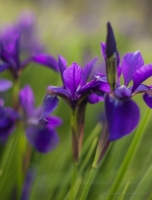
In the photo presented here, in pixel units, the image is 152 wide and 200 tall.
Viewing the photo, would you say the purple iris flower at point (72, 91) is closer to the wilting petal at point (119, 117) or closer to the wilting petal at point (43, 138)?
the wilting petal at point (119, 117)

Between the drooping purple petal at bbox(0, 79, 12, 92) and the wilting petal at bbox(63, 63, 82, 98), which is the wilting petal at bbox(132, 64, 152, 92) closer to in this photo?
the wilting petal at bbox(63, 63, 82, 98)

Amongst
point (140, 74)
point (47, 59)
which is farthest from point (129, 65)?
point (47, 59)

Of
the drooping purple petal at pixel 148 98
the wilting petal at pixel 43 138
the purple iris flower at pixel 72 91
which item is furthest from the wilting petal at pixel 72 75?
the wilting petal at pixel 43 138

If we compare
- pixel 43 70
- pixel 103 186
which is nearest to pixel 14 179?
pixel 103 186

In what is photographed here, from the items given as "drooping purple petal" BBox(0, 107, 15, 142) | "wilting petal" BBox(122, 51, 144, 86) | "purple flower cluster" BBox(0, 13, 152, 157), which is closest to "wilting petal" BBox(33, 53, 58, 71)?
"purple flower cluster" BBox(0, 13, 152, 157)

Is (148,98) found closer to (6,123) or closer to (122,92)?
(122,92)

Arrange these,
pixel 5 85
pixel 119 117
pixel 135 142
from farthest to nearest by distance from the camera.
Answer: pixel 5 85 < pixel 135 142 < pixel 119 117
